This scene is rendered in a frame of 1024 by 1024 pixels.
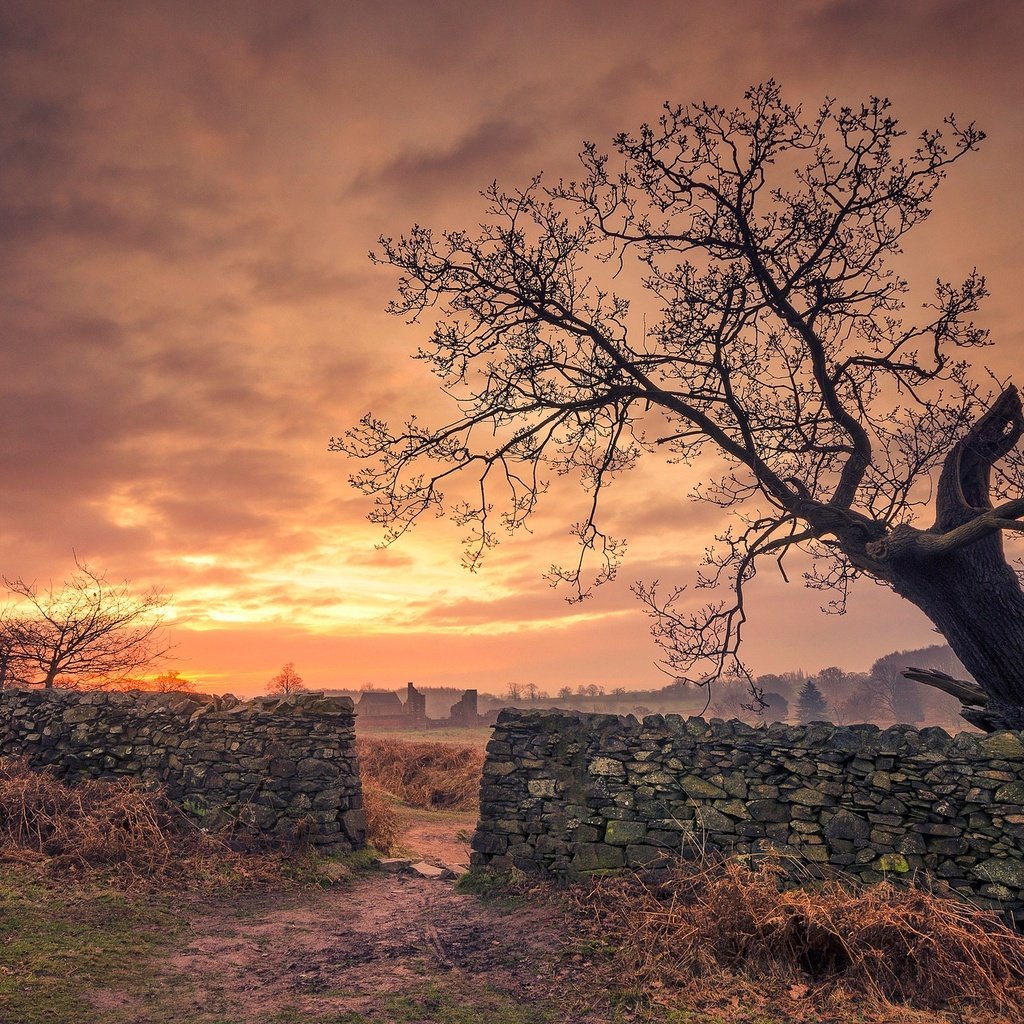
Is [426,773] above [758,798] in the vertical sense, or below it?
below

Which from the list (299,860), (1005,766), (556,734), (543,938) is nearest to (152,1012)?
(543,938)

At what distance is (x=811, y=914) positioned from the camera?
19.5 ft

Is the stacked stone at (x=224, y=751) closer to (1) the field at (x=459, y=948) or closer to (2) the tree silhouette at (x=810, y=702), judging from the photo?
(1) the field at (x=459, y=948)

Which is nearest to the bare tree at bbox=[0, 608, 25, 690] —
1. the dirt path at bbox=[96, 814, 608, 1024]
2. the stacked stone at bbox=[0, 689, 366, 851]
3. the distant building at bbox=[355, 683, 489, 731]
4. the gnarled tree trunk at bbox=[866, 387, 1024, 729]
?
the stacked stone at bbox=[0, 689, 366, 851]

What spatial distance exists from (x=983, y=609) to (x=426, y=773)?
48.0ft

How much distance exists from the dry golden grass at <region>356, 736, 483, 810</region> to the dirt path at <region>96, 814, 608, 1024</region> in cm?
895

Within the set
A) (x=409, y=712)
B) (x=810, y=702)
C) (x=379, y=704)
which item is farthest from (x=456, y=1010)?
(x=810, y=702)

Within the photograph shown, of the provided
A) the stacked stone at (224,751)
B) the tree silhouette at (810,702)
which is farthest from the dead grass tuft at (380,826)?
the tree silhouette at (810,702)

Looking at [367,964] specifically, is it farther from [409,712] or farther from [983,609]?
[409,712]

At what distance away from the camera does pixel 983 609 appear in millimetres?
8805

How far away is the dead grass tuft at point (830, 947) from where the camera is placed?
18.0ft

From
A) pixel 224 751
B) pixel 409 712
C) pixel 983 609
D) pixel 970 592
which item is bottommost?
pixel 409 712

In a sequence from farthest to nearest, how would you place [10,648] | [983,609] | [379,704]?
[379,704] < [10,648] < [983,609]

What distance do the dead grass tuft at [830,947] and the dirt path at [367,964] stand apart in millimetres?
832
